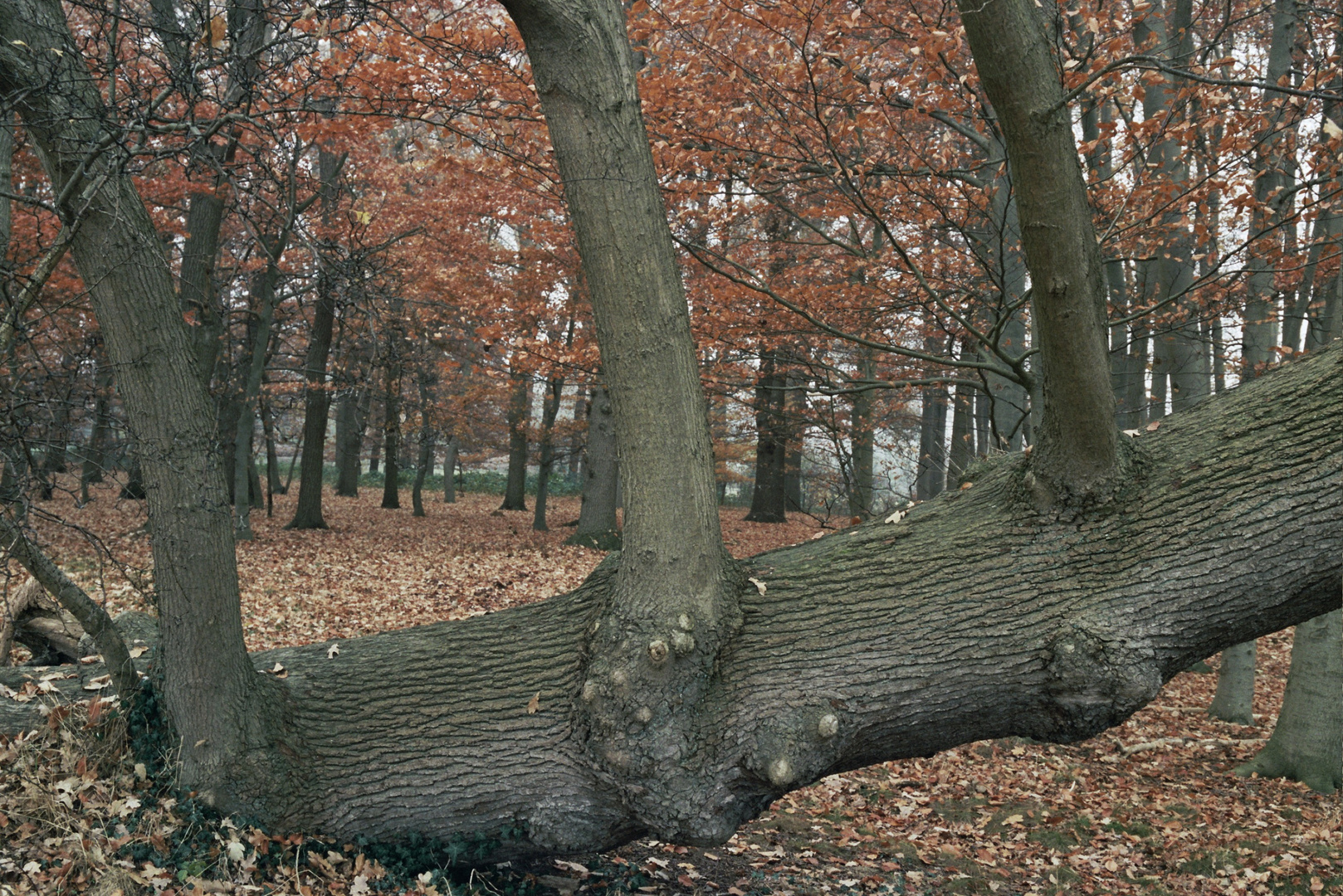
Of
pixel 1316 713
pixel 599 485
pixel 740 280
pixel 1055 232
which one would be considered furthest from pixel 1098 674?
pixel 599 485

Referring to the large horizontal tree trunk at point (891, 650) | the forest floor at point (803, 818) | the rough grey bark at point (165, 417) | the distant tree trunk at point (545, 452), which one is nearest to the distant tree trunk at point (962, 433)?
the forest floor at point (803, 818)

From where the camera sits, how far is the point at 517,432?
58.7 feet

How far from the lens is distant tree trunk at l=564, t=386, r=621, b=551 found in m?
14.2

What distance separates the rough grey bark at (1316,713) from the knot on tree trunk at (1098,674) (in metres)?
5.22

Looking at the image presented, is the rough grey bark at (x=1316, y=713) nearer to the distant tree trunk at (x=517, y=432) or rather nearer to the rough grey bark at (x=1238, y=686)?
the rough grey bark at (x=1238, y=686)

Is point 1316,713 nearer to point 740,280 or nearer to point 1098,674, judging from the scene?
point 1098,674

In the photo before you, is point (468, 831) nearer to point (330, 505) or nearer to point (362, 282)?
point (362, 282)

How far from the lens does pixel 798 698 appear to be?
3053 millimetres

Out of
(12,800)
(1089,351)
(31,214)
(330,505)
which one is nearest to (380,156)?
(31,214)

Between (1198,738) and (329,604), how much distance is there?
8872 mm

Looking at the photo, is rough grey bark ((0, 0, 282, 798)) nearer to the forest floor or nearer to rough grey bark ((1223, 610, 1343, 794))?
the forest floor

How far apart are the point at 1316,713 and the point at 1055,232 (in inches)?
251

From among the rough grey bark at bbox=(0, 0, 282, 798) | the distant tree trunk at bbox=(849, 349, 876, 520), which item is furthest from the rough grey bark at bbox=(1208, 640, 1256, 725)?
the rough grey bark at bbox=(0, 0, 282, 798)

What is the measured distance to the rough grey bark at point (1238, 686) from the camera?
840 centimetres
